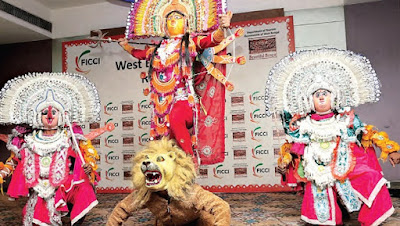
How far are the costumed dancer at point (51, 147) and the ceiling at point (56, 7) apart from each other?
2.21 metres

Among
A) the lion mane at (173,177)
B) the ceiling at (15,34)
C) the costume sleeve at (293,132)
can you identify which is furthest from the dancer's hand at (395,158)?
the ceiling at (15,34)

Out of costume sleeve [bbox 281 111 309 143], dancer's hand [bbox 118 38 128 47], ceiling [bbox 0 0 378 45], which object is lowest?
costume sleeve [bbox 281 111 309 143]

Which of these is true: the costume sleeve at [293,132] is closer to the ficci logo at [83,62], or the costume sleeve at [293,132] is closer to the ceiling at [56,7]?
the ceiling at [56,7]

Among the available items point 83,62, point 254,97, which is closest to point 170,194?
point 254,97

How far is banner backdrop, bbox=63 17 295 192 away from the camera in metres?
5.00

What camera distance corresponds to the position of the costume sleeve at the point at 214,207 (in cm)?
252

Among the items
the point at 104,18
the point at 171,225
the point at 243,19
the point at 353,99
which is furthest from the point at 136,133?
the point at 353,99

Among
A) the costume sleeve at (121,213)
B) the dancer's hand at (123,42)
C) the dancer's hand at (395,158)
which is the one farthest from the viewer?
the dancer's hand at (123,42)

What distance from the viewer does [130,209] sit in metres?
2.60

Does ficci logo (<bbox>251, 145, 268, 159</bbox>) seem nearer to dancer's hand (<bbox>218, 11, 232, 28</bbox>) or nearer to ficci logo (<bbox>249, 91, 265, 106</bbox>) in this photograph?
ficci logo (<bbox>249, 91, 265, 106</bbox>)

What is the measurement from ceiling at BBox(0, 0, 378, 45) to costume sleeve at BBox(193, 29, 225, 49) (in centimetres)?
211

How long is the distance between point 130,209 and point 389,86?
3690 mm

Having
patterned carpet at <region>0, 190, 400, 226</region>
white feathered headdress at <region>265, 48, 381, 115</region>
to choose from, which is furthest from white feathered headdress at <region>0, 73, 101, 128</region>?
white feathered headdress at <region>265, 48, 381, 115</region>

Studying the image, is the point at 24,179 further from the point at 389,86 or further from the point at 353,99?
the point at 389,86
